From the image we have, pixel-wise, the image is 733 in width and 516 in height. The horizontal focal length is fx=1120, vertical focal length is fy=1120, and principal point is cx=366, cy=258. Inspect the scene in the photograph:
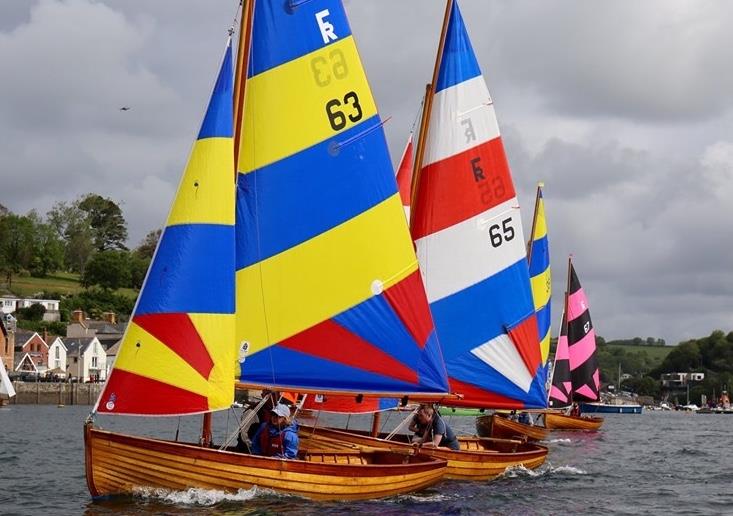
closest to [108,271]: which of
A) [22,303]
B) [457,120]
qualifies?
[22,303]

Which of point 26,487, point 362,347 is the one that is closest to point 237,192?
point 362,347

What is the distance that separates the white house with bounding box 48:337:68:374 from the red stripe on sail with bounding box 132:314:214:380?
121 m

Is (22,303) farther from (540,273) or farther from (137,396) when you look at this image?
(137,396)

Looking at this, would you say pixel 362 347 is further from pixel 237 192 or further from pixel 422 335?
pixel 237 192

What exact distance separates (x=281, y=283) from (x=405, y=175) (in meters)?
11.3

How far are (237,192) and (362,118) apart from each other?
3.58 metres

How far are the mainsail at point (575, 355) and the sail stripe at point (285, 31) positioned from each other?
42.6 metres

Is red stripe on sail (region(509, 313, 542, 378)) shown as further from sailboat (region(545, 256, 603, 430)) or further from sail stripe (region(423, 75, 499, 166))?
sailboat (region(545, 256, 603, 430))

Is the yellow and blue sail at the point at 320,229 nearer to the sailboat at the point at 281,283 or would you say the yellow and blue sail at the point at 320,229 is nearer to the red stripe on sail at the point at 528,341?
the sailboat at the point at 281,283

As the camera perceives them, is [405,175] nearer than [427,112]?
No

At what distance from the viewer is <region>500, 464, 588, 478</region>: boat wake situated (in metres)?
30.3

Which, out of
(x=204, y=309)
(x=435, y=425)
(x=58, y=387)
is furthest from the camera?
(x=58, y=387)

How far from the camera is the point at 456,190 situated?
31344mm

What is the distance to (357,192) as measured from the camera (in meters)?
25.6
